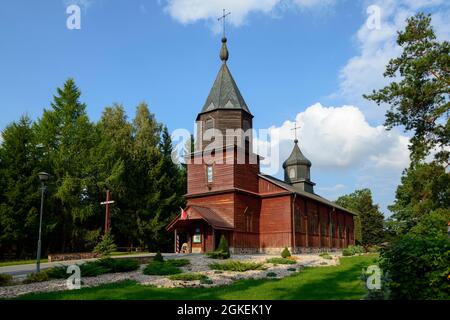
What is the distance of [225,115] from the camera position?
33.4 metres

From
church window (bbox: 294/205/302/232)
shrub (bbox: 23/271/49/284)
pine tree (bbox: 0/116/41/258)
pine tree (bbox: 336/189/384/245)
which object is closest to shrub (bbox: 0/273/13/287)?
shrub (bbox: 23/271/49/284)

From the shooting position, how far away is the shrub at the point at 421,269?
7.39 m

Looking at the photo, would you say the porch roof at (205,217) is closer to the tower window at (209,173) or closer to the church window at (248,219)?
the church window at (248,219)

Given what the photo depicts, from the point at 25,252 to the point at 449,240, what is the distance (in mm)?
33571

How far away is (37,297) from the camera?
10.3 metres

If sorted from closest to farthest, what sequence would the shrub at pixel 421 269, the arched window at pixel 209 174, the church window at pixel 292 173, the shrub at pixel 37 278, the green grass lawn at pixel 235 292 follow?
the shrub at pixel 421 269 → the green grass lawn at pixel 235 292 → the shrub at pixel 37 278 → the arched window at pixel 209 174 → the church window at pixel 292 173

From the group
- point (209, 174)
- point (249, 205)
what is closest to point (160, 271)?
point (209, 174)

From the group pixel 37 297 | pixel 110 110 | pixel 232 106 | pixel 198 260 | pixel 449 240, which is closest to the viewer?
pixel 449 240

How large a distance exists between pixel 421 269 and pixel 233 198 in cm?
2381

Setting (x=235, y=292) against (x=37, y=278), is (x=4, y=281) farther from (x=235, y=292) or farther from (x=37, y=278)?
(x=235, y=292)

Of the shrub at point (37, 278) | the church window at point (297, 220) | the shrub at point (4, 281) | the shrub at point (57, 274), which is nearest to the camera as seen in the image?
the shrub at point (4, 281)

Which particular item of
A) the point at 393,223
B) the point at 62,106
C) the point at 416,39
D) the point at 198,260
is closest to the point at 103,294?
the point at 198,260

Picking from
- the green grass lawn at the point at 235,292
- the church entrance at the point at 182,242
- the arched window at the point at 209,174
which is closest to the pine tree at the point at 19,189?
the church entrance at the point at 182,242
